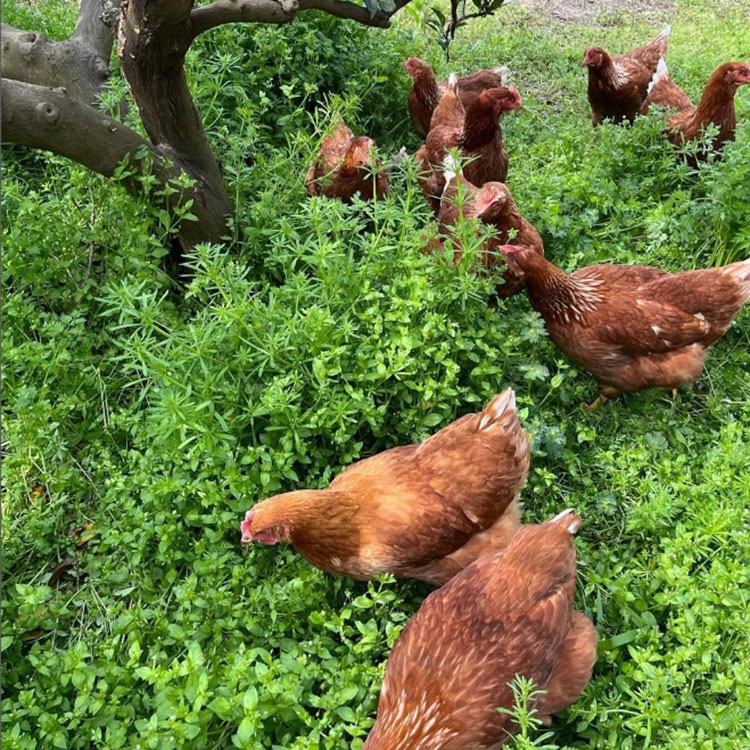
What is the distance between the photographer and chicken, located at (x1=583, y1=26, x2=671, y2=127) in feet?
17.3

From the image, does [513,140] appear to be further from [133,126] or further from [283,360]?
[283,360]

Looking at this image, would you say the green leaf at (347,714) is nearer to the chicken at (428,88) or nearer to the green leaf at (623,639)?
the green leaf at (623,639)

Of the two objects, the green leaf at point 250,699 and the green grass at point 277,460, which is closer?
the green leaf at point 250,699

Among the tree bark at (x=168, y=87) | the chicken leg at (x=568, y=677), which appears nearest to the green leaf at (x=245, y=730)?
the chicken leg at (x=568, y=677)

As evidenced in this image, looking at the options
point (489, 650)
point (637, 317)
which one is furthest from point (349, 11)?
point (489, 650)

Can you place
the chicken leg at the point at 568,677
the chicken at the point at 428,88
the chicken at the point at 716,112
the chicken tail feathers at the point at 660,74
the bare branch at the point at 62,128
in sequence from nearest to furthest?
the chicken leg at the point at 568,677
the bare branch at the point at 62,128
the chicken at the point at 716,112
the chicken at the point at 428,88
the chicken tail feathers at the point at 660,74

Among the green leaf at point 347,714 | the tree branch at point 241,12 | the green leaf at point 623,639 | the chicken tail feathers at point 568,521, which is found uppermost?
the tree branch at point 241,12

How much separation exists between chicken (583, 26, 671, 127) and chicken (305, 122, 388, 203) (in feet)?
8.37

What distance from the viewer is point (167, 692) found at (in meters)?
2.03

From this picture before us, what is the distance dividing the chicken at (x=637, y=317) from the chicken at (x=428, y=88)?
2351mm

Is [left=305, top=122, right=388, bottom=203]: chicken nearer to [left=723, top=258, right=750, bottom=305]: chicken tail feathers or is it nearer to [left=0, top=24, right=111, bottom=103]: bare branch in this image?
[left=0, top=24, right=111, bottom=103]: bare branch

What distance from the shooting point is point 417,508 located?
2.42 metres

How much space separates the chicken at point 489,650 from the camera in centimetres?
196

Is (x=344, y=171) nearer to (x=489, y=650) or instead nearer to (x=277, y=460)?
(x=277, y=460)
